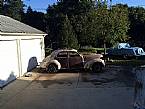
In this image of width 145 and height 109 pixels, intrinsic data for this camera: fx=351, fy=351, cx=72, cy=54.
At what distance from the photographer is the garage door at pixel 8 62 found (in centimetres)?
1766

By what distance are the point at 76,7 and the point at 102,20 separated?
2488cm

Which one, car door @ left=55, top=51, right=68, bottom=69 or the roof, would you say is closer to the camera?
the roof

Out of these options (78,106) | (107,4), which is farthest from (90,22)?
(78,106)

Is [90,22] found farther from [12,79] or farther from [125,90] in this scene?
[125,90]

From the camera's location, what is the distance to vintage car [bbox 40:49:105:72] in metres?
23.0

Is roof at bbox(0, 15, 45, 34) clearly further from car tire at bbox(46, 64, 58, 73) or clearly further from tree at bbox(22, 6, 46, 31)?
tree at bbox(22, 6, 46, 31)

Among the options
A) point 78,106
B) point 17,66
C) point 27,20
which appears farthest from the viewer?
point 27,20

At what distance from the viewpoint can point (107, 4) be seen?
34.9 metres

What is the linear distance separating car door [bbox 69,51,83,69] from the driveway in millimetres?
1066

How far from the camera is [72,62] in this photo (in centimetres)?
2320

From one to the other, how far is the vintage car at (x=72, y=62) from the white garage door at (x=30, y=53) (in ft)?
4.67

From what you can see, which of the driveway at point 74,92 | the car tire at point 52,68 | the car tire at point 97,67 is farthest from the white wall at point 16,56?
the car tire at point 97,67

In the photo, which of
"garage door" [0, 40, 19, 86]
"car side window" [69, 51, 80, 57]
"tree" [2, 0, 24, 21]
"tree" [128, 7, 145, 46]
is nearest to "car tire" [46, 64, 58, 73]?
"car side window" [69, 51, 80, 57]

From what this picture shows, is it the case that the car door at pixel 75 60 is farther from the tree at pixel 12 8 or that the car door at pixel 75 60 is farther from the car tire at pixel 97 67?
the tree at pixel 12 8
